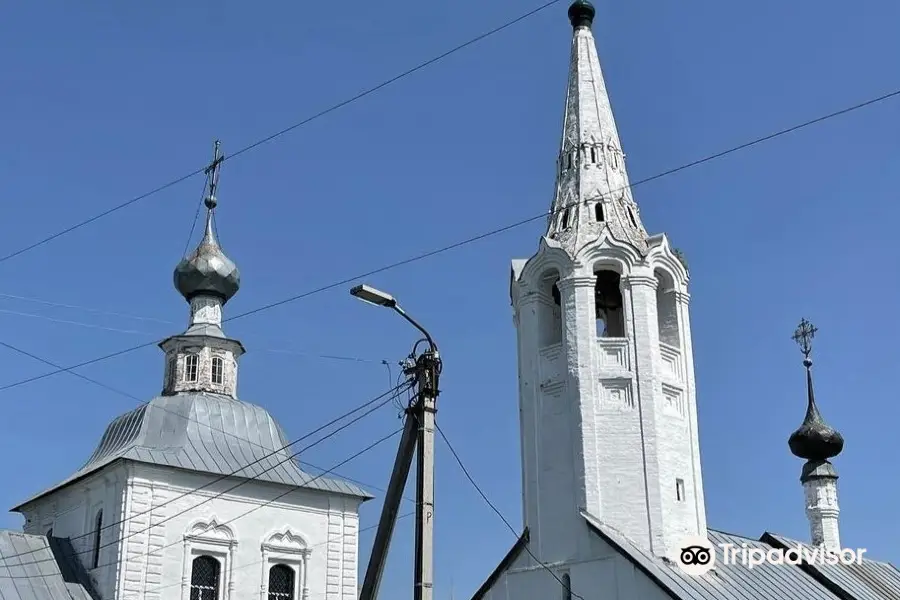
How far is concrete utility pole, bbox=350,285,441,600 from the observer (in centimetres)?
1271

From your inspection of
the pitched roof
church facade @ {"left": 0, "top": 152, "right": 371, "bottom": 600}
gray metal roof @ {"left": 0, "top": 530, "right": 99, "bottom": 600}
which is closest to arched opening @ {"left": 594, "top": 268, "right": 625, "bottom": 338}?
the pitched roof

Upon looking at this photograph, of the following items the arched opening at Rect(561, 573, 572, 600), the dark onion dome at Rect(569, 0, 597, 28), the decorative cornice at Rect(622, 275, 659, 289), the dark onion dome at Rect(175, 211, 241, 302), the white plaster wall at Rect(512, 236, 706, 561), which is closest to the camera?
the arched opening at Rect(561, 573, 572, 600)

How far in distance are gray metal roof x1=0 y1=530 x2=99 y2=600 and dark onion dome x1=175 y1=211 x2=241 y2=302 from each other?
24.1 feet

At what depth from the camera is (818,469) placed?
1284 inches

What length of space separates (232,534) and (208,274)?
7.31 metres

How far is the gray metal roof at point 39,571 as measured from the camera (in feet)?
83.5

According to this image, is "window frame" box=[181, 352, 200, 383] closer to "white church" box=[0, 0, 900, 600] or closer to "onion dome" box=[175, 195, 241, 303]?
"white church" box=[0, 0, 900, 600]

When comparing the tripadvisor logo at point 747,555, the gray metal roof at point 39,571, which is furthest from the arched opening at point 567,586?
the gray metal roof at point 39,571

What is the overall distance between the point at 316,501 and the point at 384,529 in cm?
1601

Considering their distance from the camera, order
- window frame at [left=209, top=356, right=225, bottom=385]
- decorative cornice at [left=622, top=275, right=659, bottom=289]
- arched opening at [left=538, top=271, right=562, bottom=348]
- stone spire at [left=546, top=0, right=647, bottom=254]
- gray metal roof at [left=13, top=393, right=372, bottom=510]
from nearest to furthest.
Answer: decorative cornice at [left=622, top=275, right=659, bottom=289], arched opening at [left=538, top=271, right=562, bottom=348], stone spire at [left=546, top=0, right=647, bottom=254], gray metal roof at [left=13, top=393, right=372, bottom=510], window frame at [left=209, top=356, right=225, bottom=385]

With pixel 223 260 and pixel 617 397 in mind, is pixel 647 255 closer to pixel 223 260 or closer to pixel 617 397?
pixel 617 397

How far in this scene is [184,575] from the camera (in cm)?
2628

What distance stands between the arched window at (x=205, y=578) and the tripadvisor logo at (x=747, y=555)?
36.6 feet

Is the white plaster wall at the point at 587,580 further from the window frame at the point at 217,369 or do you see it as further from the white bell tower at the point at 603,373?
the window frame at the point at 217,369
